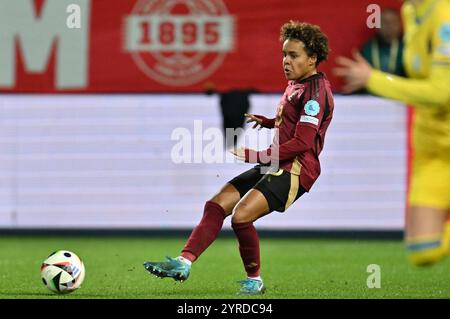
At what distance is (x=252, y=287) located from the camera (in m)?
7.23

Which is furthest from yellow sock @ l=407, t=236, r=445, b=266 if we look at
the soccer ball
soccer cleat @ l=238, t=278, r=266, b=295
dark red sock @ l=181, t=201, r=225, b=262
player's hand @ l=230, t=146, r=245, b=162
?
the soccer ball

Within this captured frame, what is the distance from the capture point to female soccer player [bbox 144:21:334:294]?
7.00 meters

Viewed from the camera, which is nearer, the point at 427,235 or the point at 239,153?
the point at 427,235

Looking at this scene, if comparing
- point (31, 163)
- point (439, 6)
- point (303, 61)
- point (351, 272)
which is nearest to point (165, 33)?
point (31, 163)

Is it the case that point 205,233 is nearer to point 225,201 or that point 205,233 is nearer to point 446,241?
point 225,201

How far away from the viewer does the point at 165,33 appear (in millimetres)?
11586

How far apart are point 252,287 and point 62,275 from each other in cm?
125

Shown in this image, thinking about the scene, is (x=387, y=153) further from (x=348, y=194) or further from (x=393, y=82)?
(x=393, y=82)

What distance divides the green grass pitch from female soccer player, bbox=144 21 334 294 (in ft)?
0.88

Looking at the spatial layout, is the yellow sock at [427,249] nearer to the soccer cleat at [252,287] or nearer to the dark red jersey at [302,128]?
the dark red jersey at [302,128]

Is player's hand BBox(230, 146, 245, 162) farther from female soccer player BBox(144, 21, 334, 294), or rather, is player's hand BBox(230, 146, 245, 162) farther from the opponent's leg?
the opponent's leg

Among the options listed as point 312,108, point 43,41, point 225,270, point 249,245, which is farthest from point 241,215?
point 43,41

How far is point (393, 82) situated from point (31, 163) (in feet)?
27.0

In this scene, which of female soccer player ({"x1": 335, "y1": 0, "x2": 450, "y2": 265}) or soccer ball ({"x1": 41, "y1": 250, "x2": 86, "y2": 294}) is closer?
female soccer player ({"x1": 335, "y1": 0, "x2": 450, "y2": 265})
